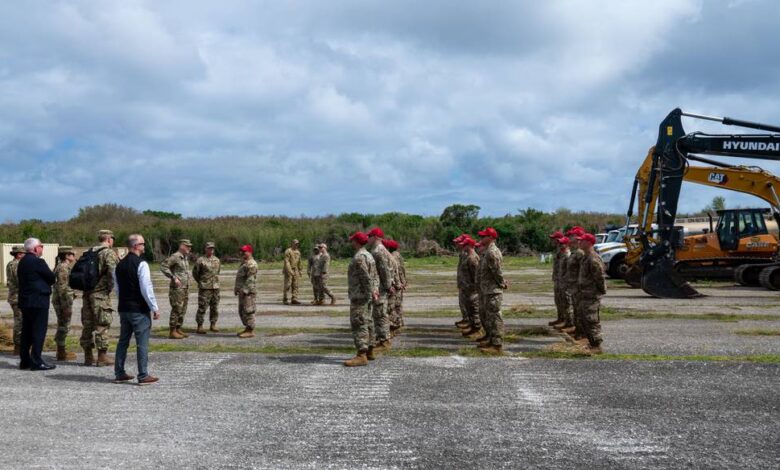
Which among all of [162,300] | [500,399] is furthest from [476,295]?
[162,300]

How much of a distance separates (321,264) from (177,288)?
270 inches

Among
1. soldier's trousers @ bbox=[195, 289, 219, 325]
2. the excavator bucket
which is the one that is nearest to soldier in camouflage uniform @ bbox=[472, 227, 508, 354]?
soldier's trousers @ bbox=[195, 289, 219, 325]

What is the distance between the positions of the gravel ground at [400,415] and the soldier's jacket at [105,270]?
114 cm

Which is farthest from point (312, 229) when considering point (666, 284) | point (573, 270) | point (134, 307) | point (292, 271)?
point (134, 307)

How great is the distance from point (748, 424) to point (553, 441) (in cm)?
213

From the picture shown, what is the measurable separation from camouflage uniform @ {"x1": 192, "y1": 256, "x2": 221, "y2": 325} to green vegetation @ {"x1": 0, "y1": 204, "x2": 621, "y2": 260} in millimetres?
33647

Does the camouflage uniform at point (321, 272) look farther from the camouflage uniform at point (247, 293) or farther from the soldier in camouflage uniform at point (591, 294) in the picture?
the soldier in camouflage uniform at point (591, 294)

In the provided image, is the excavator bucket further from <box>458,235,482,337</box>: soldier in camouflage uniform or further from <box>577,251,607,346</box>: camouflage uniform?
<box>577,251,607,346</box>: camouflage uniform

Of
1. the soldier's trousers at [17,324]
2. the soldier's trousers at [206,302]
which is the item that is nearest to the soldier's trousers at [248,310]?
the soldier's trousers at [206,302]

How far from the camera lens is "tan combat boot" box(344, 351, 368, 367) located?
1002cm

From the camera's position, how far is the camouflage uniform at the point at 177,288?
513 inches

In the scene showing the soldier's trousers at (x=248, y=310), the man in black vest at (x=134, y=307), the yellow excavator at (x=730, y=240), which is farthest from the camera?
the yellow excavator at (x=730, y=240)

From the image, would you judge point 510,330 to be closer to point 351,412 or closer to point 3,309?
point 351,412

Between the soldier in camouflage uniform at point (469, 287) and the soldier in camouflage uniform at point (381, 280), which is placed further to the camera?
the soldier in camouflage uniform at point (469, 287)
